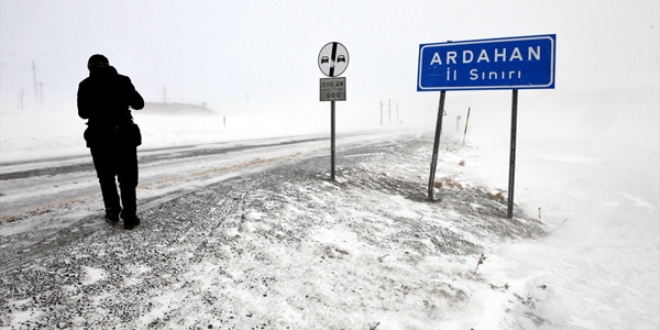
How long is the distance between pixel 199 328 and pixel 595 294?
4.14m

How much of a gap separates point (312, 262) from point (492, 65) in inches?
187

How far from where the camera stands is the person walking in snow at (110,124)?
3387mm

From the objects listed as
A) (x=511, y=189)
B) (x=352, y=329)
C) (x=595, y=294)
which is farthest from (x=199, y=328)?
(x=511, y=189)

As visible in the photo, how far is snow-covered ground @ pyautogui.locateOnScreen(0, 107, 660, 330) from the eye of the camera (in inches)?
96.4

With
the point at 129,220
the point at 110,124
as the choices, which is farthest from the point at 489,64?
the point at 129,220

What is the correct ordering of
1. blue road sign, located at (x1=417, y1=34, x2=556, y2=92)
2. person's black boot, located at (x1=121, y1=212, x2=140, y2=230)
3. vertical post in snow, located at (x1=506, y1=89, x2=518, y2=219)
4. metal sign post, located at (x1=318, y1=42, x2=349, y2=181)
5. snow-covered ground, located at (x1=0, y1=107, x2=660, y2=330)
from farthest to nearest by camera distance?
metal sign post, located at (x1=318, y1=42, x2=349, y2=181)
vertical post in snow, located at (x1=506, y1=89, x2=518, y2=219)
blue road sign, located at (x1=417, y1=34, x2=556, y2=92)
person's black boot, located at (x1=121, y1=212, x2=140, y2=230)
snow-covered ground, located at (x1=0, y1=107, x2=660, y2=330)

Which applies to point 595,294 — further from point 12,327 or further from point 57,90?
point 57,90

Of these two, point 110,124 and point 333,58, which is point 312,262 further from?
point 333,58

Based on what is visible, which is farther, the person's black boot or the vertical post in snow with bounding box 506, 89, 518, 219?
the vertical post in snow with bounding box 506, 89, 518, 219

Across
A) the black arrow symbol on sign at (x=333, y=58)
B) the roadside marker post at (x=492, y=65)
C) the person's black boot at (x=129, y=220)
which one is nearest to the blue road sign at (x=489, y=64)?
the roadside marker post at (x=492, y=65)

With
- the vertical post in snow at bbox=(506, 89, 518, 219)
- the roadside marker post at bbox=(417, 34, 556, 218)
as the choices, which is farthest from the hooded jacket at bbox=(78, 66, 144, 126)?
the vertical post in snow at bbox=(506, 89, 518, 219)

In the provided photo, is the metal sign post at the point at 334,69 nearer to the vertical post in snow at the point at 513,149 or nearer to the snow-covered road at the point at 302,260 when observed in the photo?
the snow-covered road at the point at 302,260

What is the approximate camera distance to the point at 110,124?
341 centimetres

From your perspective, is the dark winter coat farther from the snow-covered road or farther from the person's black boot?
the snow-covered road
